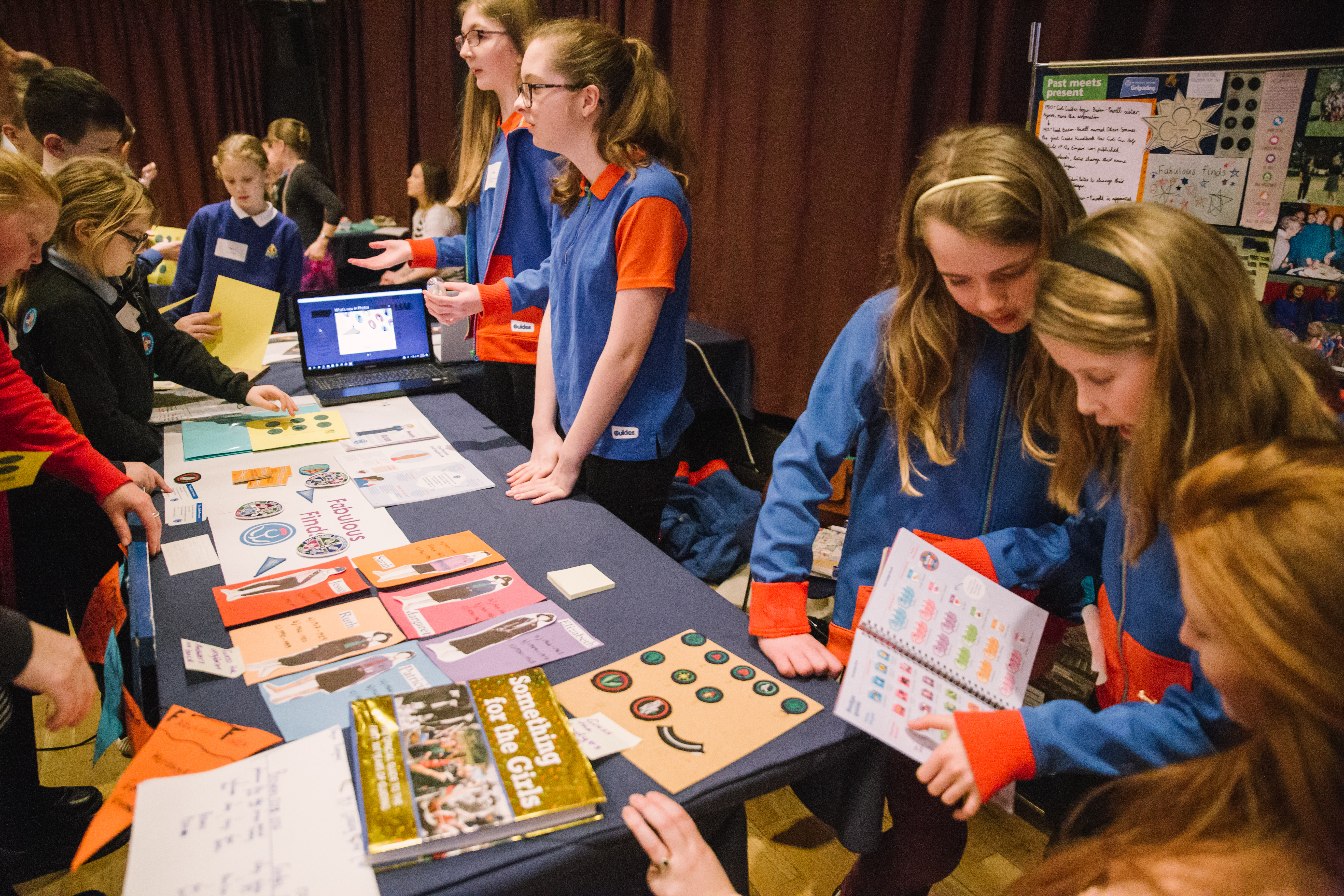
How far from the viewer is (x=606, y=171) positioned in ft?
5.22

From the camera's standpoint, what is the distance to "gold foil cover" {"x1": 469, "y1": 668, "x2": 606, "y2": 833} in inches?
31.7

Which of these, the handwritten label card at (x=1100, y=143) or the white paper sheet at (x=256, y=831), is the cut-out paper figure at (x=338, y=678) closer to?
the white paper sheet at (x=256, y=831)

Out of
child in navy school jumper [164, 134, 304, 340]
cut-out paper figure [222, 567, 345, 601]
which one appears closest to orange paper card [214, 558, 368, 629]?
cut-out paper figure [222, 567, 345, 601]

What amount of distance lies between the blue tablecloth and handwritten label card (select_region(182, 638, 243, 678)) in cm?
1

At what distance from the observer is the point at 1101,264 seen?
32.9 inches

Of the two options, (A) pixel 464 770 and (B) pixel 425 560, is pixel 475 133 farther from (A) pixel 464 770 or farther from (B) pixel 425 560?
(A) pixel 464 770

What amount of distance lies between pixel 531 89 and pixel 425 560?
0.90 meters

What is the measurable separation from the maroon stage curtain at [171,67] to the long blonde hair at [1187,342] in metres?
7.00

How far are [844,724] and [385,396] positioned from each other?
1.63 meters

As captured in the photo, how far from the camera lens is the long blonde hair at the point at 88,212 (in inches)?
64.6

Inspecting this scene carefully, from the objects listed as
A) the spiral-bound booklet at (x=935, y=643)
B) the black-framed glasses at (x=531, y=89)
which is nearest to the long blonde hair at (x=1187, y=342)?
the spiral-bound booklet at (x=935, y=643)

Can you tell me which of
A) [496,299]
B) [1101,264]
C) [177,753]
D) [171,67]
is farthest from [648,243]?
[171,67]

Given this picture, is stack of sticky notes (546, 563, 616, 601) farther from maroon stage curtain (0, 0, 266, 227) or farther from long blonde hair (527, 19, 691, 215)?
maroon stage curtain (0, 0, 266, 227)

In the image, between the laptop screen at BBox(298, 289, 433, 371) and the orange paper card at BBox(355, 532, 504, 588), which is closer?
the orange paper card at BBox(355, 532, 504, 588)
